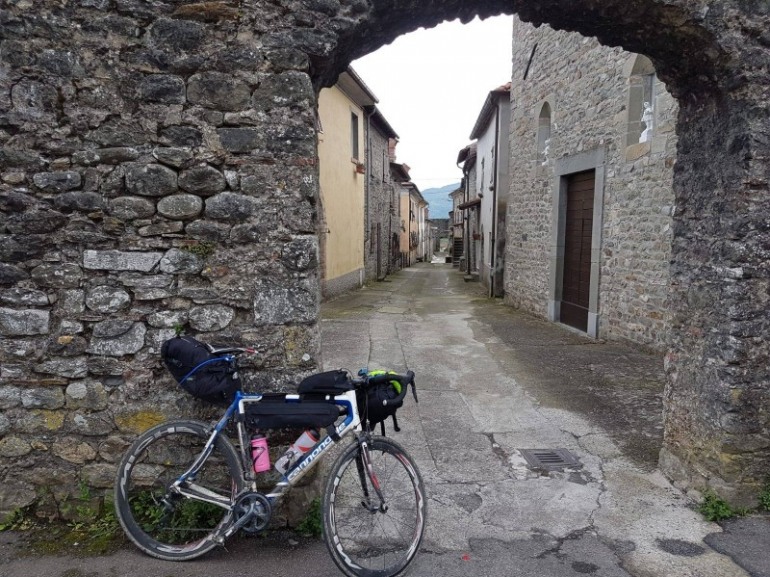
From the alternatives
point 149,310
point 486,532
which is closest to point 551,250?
point 486,532

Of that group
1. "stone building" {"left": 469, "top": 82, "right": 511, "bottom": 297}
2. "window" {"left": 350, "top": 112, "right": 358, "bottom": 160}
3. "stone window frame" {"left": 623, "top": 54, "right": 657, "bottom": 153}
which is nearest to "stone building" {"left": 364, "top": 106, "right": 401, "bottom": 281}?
"window" {"left": 350, "top": 112, "right": 358, "bottom": 160}

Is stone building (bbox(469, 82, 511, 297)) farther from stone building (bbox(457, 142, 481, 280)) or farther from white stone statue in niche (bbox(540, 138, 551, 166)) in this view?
stone building (bbox(457, 142, 481, 280))

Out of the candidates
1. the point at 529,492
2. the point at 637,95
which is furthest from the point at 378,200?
the point at 529,492

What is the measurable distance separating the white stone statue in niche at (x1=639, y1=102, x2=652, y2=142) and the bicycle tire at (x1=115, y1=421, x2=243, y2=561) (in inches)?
298

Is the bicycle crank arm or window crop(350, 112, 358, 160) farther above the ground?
window crop(350, 112, 358, 160)

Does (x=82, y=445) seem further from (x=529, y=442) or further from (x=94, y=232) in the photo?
(x=529, y=442)

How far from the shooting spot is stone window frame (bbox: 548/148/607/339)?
30.0 ft

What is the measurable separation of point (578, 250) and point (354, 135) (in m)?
9.78

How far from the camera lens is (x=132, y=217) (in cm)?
301

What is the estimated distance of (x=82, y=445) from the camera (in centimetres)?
314

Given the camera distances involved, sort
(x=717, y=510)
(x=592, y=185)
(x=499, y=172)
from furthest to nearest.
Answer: (x=499, y=172) < (x=592, y=185) < (x=717, y=510)

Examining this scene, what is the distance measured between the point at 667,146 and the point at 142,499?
7.54 m

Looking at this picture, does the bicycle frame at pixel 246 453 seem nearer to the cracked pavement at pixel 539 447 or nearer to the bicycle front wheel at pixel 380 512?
the bicycle front wheel at pixel 380 512

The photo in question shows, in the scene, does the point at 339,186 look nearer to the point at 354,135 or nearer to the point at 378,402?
the point at 354,135
